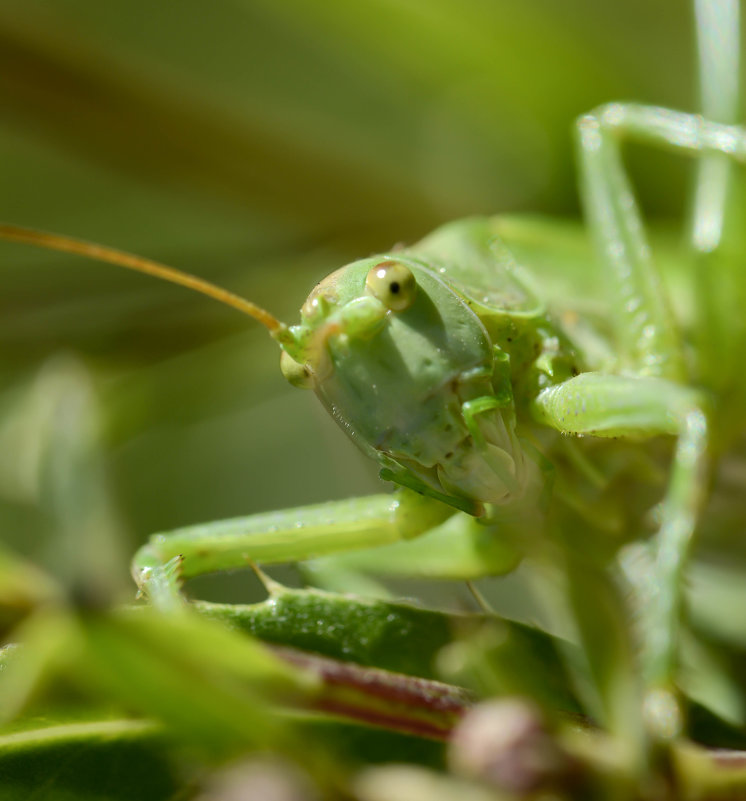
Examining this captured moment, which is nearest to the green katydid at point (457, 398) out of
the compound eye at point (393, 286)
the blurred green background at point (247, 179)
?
the compound eye at point (393, 286)

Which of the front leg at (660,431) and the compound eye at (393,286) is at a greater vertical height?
the compound eye at (393,286)

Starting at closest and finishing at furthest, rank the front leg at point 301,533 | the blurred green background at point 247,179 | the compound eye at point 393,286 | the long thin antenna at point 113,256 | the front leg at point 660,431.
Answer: the front leg at point 660,431 < the long thin antenna at point 113,256 < the compound eye at point 393,286 < the front leg at point 301,533 < the blurred green background at point 247,179

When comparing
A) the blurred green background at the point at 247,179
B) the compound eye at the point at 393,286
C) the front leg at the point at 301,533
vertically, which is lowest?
the front leg at the point at 301,533

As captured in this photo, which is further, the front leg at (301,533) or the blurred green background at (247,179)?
the blurred green background at (247,179)

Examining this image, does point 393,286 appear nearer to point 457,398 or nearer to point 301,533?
point 457,398

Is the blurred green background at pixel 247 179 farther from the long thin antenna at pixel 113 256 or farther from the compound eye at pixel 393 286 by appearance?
the compound eye at pixel 393 286

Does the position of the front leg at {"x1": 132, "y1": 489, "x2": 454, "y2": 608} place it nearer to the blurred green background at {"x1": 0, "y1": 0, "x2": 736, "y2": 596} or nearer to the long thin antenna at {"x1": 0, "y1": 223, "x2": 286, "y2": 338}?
the long thin antenna at {"x1": 0, "y1": 223, "x2": 286, "y2": 338}

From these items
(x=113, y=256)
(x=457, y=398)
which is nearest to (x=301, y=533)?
(x=457, y=398)
